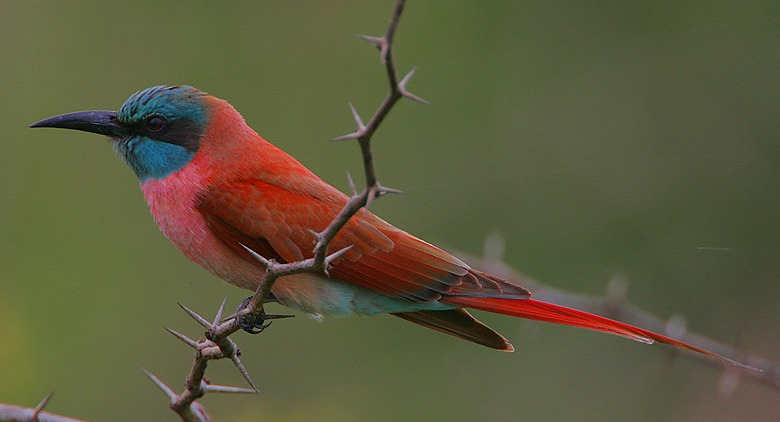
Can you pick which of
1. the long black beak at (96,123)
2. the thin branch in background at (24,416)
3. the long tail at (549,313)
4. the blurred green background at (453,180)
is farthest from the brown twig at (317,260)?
the blurred green background at (453,180)

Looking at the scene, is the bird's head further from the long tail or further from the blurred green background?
the blurred green background

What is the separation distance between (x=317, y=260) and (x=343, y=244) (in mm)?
897

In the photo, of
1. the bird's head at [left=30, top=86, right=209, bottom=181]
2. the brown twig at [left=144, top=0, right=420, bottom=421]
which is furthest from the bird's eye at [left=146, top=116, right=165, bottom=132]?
the brown twig at [left=144, top=0, right=420, bottom=421]

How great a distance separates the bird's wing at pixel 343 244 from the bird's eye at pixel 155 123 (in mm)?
367

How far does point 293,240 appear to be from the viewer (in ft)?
9.98

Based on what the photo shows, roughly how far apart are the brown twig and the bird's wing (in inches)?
14.2

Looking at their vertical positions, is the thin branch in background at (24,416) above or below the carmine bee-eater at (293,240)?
below

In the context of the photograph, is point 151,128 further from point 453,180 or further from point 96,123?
point 453,180

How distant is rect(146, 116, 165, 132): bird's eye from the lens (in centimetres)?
336

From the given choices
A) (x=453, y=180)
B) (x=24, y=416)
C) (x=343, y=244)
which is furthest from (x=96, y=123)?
(x=453, y=180)

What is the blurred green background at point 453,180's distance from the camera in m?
5.05

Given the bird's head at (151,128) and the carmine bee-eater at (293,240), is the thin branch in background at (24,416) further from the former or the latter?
the bird's head at (151,128)

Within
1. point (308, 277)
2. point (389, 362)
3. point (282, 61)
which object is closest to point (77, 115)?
point (308, 277)

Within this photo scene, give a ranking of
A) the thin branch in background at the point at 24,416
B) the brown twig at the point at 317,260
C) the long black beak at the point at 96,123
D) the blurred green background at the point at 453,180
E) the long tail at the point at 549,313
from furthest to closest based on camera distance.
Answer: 1. the blurred green background at the point at 453,180
2. the long black beak at the point at 96,123
3. the long tail at the point at 549,313
4. the thin branch in background at the point at 24,416
5. the brown twig at the point at 317,260
